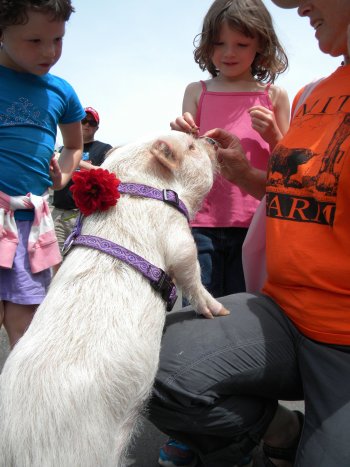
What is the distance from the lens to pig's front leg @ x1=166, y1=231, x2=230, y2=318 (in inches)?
72.7

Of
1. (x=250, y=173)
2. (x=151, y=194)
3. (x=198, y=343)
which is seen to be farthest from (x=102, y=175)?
(x=250, y=173)

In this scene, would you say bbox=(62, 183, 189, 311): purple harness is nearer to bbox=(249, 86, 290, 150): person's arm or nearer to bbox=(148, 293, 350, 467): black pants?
bbox=(148, 293, 350, 467): black pants

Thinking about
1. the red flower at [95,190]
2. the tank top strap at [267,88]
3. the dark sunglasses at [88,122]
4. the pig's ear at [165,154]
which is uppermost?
the tank top strap at [267,88]

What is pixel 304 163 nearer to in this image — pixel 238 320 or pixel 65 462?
pixel 238 320

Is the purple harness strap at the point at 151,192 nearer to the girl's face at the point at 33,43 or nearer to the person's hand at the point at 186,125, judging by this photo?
the person's hand at the point at 186,125

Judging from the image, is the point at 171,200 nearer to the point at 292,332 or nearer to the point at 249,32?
the point at 292,332

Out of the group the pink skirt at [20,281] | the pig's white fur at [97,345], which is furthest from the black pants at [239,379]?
the pink skirt at [20,281]

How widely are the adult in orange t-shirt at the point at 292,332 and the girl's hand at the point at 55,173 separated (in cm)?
117

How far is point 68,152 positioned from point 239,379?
1.81m

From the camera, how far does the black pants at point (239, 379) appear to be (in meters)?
1.71

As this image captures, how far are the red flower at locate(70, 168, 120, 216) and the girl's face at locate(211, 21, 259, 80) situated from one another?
126 cm

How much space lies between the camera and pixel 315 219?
179cm

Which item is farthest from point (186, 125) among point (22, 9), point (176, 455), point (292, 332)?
point (176, 455)

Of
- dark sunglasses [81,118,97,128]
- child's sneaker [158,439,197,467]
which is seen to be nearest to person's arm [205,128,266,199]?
child's sneaker [158,439,197,467]
